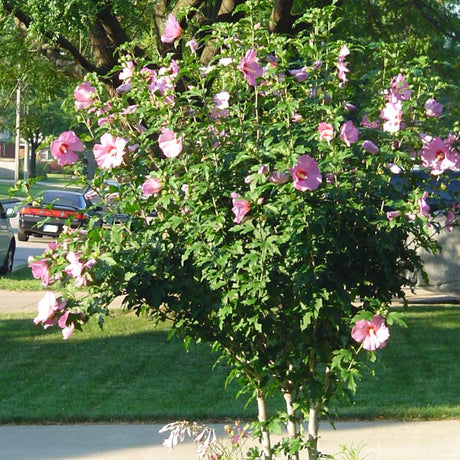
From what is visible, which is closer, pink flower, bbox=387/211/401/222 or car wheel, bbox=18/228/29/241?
pink flower, bbox=387/211/401/222

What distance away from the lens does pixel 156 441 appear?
7348mm

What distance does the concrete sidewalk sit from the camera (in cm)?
699

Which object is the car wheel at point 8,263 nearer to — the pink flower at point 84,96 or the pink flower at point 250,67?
the pink flower at point 84,96

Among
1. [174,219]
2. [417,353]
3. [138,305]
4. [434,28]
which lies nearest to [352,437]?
[138,305]

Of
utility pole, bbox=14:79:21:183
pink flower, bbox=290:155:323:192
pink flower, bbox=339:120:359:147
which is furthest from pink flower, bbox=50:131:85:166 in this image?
utility pole, bbox=14:79:21:183

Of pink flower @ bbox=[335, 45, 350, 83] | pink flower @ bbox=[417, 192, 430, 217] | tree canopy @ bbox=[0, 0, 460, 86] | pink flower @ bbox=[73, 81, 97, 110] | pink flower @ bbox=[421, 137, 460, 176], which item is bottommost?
pink flower @ bbox=[417, 192, 430, 217]

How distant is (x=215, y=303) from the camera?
16.5ft

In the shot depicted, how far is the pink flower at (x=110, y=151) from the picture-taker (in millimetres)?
5129

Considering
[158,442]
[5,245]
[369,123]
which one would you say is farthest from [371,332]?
[5,245]

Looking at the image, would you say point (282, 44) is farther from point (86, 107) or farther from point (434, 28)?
point (434, 28)

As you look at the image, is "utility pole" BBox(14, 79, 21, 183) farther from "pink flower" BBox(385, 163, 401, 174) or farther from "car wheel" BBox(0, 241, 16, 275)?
"pink flower" BBox(385, 163, 401, 174)

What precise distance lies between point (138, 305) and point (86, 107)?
3.52ft

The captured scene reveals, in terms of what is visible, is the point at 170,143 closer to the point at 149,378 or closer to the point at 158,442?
the point at 158,442

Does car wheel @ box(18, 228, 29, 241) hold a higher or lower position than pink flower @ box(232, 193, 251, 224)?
higher
